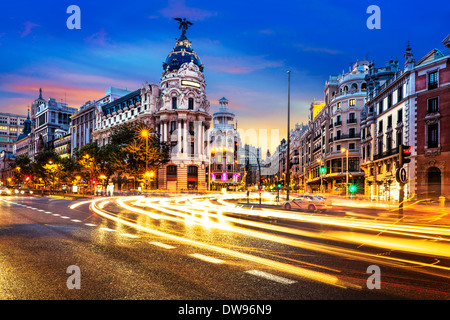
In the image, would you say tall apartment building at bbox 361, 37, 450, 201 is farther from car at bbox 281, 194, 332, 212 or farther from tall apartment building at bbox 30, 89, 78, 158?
tall apartment building at bbox 30, 89, 78, 158

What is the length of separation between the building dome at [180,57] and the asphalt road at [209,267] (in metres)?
67.2

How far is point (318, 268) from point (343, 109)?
198ft

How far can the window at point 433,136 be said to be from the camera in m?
35.2

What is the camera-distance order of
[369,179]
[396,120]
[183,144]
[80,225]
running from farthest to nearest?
[183,144] → [369,179] → [396,120] → [80,225]

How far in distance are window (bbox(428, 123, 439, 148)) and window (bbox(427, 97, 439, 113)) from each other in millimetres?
1533

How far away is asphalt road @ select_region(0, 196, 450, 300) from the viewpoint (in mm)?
5297

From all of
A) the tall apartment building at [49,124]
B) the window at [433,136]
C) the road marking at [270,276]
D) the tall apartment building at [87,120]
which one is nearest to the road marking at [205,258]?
the road marking at [270,276]

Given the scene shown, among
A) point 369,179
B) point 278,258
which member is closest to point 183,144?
point 369,179

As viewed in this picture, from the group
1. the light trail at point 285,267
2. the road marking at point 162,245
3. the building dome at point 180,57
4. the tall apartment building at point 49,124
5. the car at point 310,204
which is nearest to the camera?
the light trail at point 285,267

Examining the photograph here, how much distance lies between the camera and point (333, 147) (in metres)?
64.2

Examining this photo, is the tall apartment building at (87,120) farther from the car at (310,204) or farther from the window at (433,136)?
the window at (433,136)

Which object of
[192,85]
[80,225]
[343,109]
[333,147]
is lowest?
[80,225]
